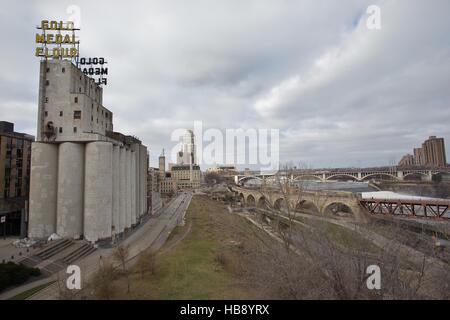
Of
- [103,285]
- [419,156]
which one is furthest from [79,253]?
[419,156]

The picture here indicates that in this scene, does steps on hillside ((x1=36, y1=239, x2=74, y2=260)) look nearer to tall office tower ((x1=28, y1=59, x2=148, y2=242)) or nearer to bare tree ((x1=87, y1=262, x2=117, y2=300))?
tall office tower ((x1=28, y1=59, x2=148, y2=242))

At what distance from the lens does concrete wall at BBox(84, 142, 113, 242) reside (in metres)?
34.7

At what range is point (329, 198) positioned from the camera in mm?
57781

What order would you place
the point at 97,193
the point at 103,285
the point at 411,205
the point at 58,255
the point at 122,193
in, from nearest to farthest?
the point at 103,285 → the point at 58,255 → the point at 97,193 → the point at 122,193 → the point at 411,205

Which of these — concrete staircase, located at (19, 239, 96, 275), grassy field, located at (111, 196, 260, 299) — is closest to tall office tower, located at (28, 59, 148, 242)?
concrete staircase, located at (19, 239, 96, 275)

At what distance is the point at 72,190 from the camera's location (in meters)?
35.4

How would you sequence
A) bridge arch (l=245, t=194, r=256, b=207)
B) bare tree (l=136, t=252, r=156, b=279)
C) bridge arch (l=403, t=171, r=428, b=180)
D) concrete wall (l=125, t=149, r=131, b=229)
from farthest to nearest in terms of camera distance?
bridge arch (l=403, t=171, r=428, b=180), bridge arch (l=245, t=194, r=256, b=207), concrete wall (l=125, t=149, r=131, b=229), bare tree (l=136, t=252, r=156, b=279)

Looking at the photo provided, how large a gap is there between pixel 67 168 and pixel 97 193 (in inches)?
226

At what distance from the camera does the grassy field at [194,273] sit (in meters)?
19.6

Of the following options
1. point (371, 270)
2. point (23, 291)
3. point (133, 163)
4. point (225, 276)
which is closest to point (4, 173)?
point (133, 163)

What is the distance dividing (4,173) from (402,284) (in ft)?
169

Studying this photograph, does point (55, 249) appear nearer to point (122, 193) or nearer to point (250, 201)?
point (122, 193)

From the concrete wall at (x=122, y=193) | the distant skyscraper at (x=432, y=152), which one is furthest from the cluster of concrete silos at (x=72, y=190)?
the distant skyscraper at (x=432, y=152)
